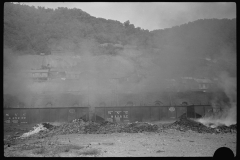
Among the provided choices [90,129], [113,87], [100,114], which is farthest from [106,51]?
[90,129]

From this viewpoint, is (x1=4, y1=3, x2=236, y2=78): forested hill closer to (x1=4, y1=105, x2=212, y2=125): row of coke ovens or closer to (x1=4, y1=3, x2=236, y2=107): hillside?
(x1=4, y1=3, x2=236, y2=107): hillside

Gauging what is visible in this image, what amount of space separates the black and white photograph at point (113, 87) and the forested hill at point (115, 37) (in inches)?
8.3

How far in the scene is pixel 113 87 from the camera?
25.8 metres

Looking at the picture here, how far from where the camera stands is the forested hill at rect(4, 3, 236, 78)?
3309cm

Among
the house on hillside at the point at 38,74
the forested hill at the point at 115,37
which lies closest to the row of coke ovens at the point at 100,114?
the house on hillside at the point at 38,74

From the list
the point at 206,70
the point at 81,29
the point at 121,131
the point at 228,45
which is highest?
the point at 81,29

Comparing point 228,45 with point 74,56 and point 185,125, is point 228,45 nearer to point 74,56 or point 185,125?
point 74,56

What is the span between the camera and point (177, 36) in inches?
1978

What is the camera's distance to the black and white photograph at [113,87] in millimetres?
11141

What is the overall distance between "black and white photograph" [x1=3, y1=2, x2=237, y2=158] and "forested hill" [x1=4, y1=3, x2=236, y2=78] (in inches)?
8.3

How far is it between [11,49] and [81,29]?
54.9 feet

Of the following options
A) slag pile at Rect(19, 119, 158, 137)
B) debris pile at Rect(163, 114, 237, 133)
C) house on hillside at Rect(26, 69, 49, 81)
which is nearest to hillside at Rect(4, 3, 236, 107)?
house on hillside at Rect(26, 69, 49, 81)

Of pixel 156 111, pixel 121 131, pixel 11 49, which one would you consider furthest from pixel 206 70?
pixel 11 49

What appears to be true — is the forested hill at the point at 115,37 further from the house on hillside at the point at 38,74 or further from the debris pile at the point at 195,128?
the debris pile at the point at 195,128
